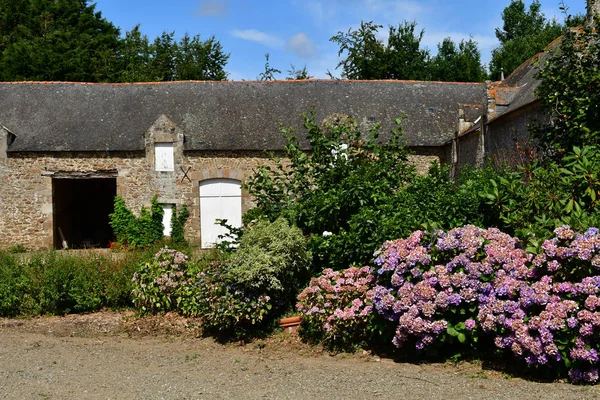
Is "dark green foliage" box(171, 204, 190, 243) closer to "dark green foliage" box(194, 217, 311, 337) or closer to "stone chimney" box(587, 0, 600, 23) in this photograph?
"dark green foliage" box(194, 217, 311, 337)

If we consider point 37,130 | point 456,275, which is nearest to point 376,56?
point 37,130

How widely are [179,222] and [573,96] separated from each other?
1158 cm

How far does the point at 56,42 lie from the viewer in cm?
2989

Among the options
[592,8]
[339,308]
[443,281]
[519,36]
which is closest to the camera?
[443,281]

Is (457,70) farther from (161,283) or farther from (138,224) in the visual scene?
(161,283)

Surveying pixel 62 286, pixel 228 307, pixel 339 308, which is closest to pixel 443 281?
pixel 339 308

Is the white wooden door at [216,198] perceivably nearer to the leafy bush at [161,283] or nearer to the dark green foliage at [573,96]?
the leafy bush at [161,283]

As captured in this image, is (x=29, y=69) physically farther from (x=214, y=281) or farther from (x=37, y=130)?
(x=214, y=281)

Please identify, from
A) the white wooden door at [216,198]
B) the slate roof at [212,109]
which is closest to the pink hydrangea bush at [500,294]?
the white wooden door at [216,198]

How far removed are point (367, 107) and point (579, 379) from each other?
47.1 ft

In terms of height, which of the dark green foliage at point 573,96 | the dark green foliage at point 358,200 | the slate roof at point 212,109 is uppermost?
the slate roof at point 212,109

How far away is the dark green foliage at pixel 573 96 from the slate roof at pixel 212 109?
8.92 meters

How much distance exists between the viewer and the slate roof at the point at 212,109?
17.3 metres

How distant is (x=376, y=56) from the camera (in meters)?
31.6
